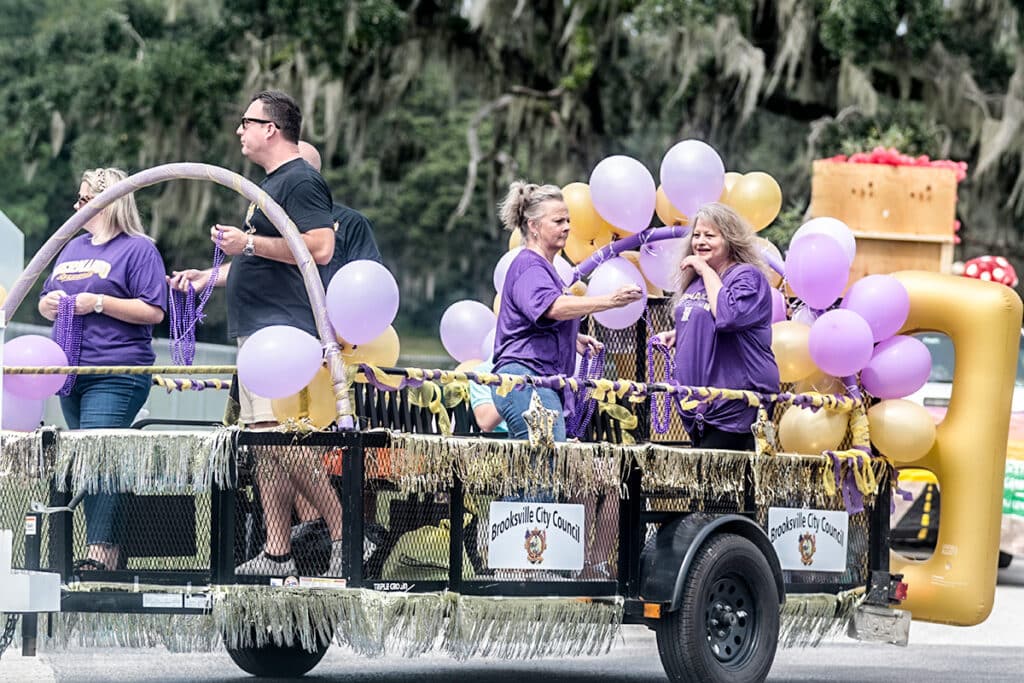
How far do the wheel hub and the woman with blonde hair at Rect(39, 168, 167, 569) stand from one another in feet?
8.23

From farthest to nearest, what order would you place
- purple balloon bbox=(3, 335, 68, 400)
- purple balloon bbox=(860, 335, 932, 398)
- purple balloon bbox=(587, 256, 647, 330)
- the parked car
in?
the parked car, purple balloon bbox=(587, 256, 647, 330), purple balloon bbox=(860, 335, 932, 398), purple balloon bbox=(3, 335, 68, 400)

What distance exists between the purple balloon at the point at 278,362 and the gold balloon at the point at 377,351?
332mm

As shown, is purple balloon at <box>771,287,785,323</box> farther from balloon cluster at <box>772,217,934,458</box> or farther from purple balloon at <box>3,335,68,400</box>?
purple balloon at <box>3,335,68,400</box>

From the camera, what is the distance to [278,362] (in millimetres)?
5812

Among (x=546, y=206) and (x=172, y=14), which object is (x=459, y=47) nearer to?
(x=172, y=14)

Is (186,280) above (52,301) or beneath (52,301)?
above

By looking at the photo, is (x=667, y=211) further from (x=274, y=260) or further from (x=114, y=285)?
(x=114, y=285)

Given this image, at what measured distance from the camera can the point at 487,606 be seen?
247 inches

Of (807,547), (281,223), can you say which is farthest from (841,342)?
(281,223)

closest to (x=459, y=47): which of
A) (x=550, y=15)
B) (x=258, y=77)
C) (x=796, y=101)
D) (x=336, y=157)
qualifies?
(x=550, y=15)

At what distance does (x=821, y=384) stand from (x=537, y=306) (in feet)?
6.11

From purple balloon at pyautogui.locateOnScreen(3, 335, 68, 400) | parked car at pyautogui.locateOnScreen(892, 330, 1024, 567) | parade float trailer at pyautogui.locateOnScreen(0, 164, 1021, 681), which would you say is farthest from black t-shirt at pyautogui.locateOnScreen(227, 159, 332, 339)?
parked car at pyautogui.locateOnScreen(892, 330, 1024, 567)

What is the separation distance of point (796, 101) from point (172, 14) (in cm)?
897

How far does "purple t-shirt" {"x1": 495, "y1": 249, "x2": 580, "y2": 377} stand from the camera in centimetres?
701
